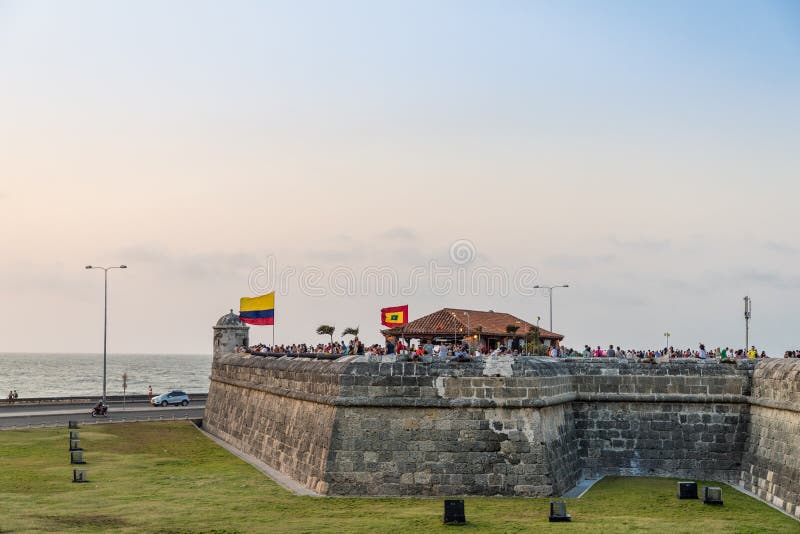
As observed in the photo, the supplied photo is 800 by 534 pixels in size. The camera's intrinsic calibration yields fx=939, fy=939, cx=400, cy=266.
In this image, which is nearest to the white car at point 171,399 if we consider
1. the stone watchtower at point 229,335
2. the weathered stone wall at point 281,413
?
the stone watchtower at point 229,335

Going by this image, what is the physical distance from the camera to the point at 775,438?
28281mm

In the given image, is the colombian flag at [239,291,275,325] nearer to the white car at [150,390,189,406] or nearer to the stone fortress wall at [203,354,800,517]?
the white car at [150,390,189,406]

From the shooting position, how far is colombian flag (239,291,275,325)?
5200 cm

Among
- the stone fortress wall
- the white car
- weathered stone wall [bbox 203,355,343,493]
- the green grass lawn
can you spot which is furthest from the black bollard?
the white car

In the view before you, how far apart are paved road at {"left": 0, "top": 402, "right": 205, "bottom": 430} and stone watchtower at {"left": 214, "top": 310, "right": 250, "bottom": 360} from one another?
13.8ft

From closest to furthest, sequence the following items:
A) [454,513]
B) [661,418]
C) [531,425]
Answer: [454,513] < [531,425] < [661,418]

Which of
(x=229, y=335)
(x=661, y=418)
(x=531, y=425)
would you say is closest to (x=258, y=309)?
(x=229, y=335)

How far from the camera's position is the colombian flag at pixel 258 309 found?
171ft

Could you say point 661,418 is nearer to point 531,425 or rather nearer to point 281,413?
point 531,425

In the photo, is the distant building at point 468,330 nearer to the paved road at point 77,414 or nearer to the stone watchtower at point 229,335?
the stone watchtower at point 229,335

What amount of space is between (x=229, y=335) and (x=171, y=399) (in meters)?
14.1

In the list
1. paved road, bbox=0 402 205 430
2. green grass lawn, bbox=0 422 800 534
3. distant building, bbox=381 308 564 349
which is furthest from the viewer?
distant building, bbox=381 308 564 349

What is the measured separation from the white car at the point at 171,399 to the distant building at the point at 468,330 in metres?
15.3

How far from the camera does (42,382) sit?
147m
